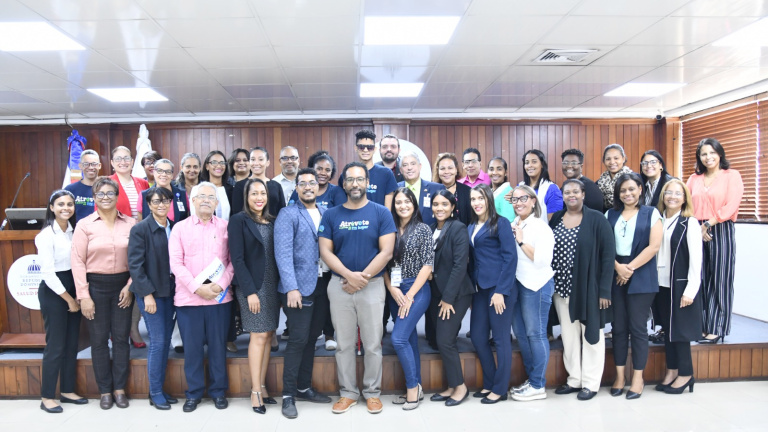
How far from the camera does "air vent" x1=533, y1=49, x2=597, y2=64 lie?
474cm

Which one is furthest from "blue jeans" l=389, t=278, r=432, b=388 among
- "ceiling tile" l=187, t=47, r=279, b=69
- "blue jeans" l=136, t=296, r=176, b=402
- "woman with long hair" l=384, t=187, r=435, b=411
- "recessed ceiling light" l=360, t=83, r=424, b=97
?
"recessed ceiling light" l=360, t=83, r=424, b=97

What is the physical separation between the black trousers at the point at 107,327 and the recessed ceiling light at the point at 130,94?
144 inches

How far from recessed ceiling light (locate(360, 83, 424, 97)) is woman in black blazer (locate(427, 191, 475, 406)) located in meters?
3.20

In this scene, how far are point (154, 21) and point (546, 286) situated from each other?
3.66m

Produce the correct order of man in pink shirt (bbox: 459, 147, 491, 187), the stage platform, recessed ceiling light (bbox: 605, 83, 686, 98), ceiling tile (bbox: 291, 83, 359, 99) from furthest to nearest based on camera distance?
recessed ceiling light (bbox: 605, 83, 686, 98), ceiling tile (bbox: 291, 83, 359, 99), man in pink shirt (bbox: 459, 147, 491, 187), the stage platform

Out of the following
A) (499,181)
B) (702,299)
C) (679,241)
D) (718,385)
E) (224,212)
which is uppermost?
(499,181)

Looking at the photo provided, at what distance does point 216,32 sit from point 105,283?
2.27 meters

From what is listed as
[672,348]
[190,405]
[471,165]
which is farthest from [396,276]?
[672,348]

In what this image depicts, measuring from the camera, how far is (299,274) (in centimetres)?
310

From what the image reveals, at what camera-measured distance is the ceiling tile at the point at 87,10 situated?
3465 mm

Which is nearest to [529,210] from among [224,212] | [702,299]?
[702,299]

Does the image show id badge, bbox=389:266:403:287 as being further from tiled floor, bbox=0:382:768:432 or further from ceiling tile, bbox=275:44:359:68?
ceiling tile, bbox=275:44:359:68

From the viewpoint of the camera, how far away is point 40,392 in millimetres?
3482

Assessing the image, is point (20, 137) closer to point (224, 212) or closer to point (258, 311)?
point (224, 212)
